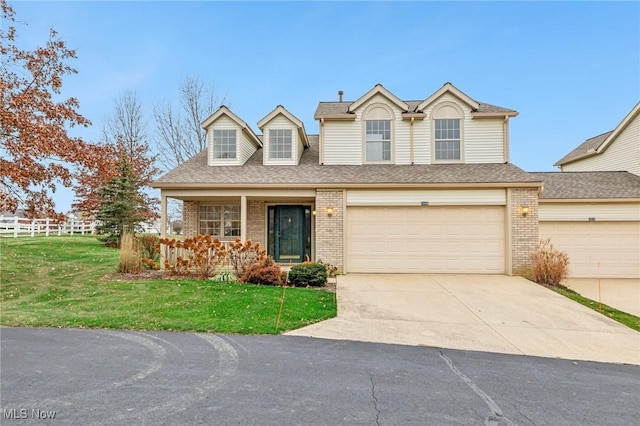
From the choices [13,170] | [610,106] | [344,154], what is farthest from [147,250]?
[610,106]

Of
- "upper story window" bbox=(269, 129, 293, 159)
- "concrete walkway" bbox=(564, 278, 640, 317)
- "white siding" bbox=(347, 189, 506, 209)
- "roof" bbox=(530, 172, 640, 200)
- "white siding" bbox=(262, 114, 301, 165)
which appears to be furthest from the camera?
"upper story window" bbox=(269, 129, 293, 159)

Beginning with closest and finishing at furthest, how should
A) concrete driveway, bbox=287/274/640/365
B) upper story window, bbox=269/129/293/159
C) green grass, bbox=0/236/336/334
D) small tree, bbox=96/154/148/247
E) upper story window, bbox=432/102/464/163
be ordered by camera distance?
concrete driveway, bbox=287/274/640/365 → green grass, bbox=0/236/336/334 → upper story window, bbox=432/102/464/163 → upper story window, bbox=269/129/293/159 → small tree, bbox=96/154/148/247

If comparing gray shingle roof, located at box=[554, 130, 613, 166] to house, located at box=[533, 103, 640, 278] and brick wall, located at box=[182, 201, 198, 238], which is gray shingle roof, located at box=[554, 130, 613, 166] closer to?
house, located at box=[533, 103, 640, 278]

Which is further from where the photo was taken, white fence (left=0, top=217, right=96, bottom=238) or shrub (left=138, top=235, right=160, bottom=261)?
white fence (left=0, top=217, right=96, bottom=238)

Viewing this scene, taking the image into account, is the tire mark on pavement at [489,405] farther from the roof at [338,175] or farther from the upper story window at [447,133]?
the upper story window at [447,133]

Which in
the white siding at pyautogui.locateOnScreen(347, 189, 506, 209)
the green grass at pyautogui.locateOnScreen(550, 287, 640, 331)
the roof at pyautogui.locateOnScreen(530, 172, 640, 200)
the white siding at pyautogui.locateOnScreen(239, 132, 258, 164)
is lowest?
the green grass at pyautogui.locateOnScreen(550, 287, 640, 331)

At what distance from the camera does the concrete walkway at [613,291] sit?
8.52m

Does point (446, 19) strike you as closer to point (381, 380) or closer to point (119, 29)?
point (119, 29)

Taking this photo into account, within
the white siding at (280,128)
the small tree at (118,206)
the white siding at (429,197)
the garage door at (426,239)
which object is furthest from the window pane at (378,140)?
the small tree at (118,206)

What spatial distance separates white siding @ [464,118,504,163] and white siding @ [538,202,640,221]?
8.18ft

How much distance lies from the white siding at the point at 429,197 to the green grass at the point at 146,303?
405cm

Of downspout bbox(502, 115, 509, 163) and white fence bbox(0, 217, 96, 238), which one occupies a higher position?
downspout bbox(502, 115, 509, 163)

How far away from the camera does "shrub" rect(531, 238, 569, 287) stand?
10.4m

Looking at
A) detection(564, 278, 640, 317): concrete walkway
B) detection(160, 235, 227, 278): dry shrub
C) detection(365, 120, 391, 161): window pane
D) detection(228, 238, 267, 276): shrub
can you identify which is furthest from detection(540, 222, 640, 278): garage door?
detection(160, 235, 227, 278): dry shrub
